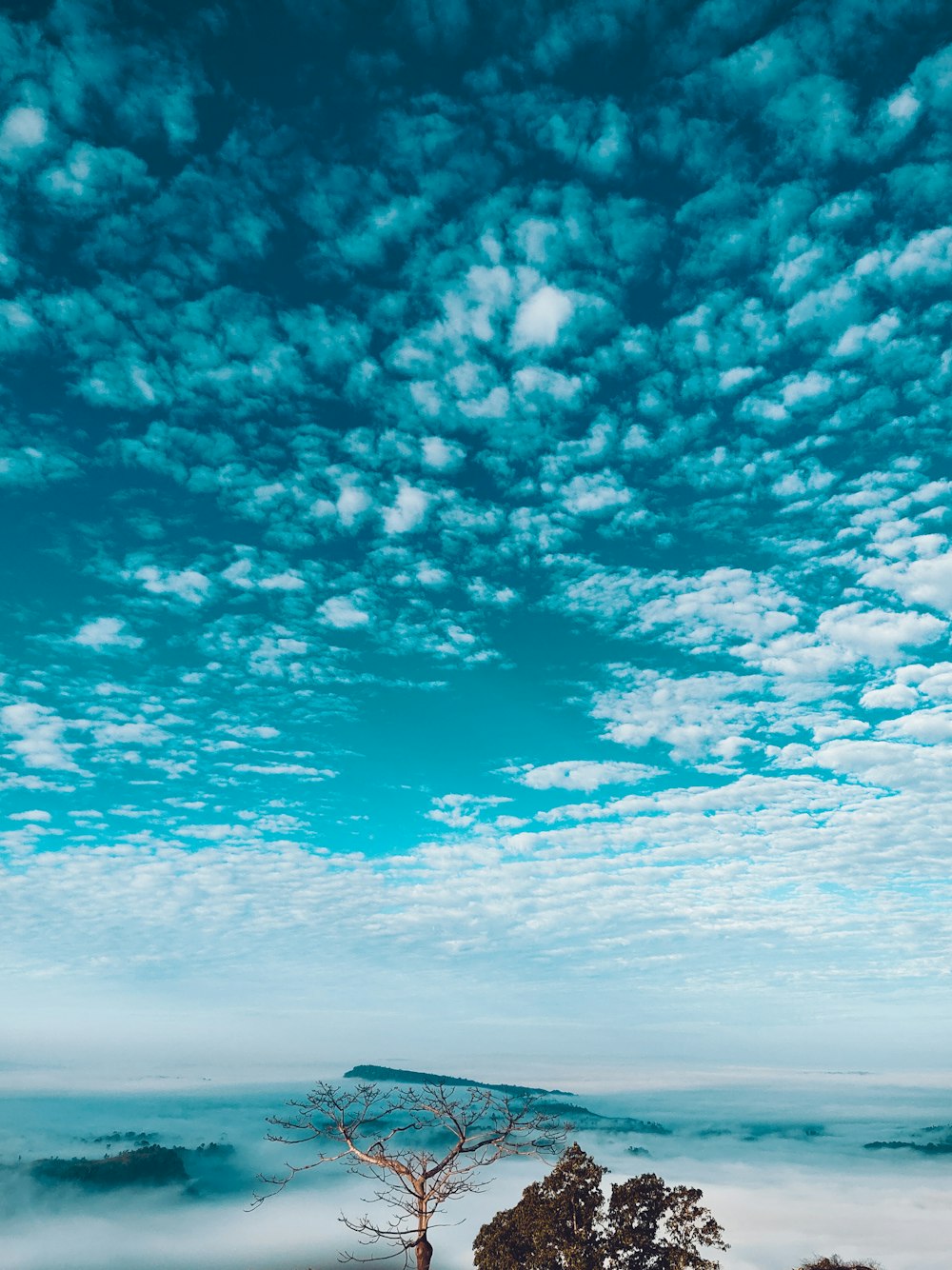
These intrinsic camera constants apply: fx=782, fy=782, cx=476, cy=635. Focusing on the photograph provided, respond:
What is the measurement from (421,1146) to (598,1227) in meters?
15.5

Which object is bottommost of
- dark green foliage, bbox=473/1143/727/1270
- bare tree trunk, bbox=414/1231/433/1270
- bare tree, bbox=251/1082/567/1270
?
dark green foliage, bbox=473/1143/727/1270

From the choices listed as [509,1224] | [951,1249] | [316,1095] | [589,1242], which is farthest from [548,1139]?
[951,1249]

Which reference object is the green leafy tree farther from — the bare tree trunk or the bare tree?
the bare tree trunk

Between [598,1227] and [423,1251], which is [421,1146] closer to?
[423,1251]

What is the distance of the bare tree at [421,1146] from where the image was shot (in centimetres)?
1060

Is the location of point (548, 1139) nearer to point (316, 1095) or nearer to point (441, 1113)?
point (441, 1113)

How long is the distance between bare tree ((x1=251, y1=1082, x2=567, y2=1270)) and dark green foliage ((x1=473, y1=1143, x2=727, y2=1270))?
1313 cm

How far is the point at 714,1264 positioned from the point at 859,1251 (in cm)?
20295

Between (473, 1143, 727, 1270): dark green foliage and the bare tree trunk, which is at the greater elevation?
the bare tree trunk

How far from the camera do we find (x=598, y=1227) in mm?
22609

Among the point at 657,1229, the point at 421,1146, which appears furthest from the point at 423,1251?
the point at 657,1229

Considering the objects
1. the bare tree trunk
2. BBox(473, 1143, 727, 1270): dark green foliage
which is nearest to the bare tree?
the bare tree trunk

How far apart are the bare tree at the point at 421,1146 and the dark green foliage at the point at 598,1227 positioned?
A: 1313 centimetres

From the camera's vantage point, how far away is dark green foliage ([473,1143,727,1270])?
70.8 ft
